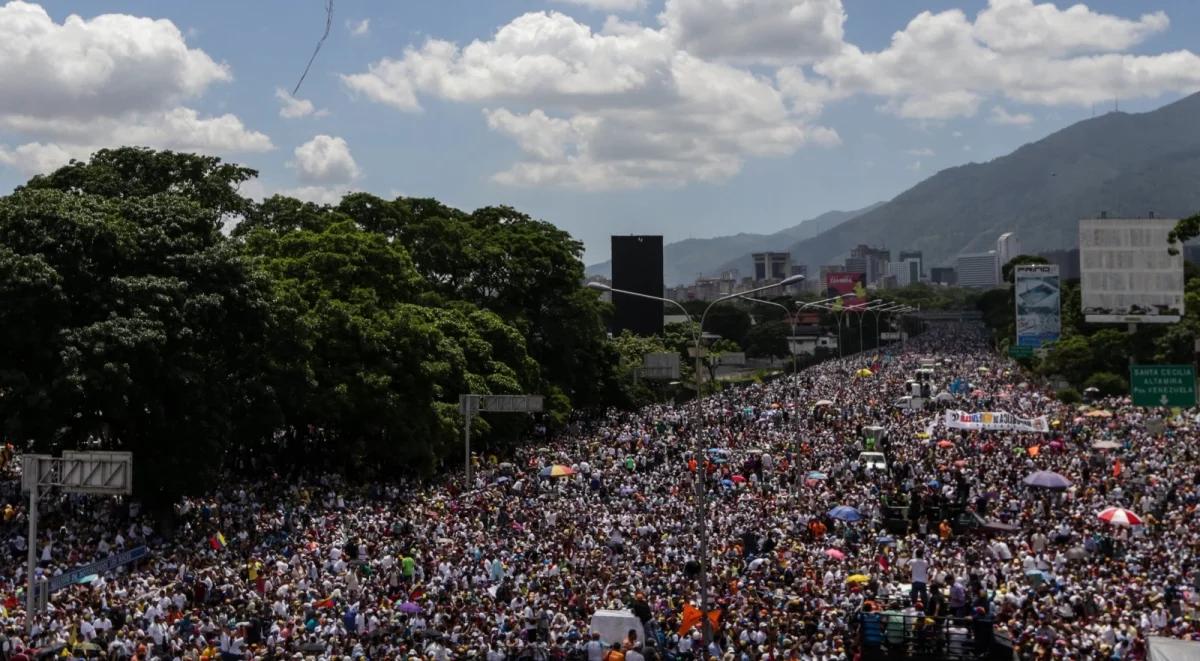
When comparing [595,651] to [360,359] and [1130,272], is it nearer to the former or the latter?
[360,359]

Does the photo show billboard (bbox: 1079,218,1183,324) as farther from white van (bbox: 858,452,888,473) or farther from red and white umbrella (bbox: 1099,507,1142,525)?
red and white umbrella (bbox: 1099,507,1142,525)

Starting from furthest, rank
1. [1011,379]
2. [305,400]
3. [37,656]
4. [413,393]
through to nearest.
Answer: [1011,379], [413,393], [305,400], [37,656]

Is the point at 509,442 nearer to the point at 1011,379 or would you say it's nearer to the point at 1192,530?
the point at 1192,530

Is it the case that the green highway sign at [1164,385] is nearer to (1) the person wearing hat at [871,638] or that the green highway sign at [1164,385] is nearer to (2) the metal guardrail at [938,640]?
(2) the metal guardrail at [938,640]

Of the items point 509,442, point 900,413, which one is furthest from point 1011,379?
point 509,442

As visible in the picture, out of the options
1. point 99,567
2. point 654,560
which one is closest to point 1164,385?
point 654,560

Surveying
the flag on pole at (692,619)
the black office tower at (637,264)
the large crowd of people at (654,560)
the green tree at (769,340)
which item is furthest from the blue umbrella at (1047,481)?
the green tree at (769,340)
